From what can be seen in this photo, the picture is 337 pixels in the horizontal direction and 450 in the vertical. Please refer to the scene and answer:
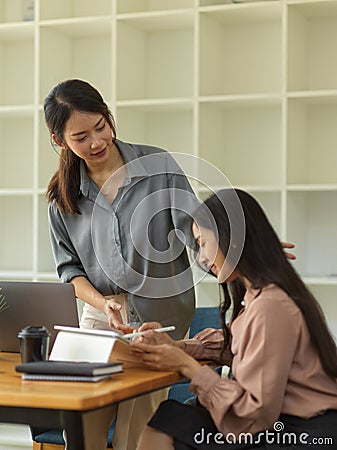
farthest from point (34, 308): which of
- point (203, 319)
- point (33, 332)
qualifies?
point (203, 319)

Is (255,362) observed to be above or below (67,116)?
below

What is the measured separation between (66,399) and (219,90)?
2607mm

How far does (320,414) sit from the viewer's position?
210 centimetres

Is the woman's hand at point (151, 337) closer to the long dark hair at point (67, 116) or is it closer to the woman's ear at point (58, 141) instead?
the long dark hair at point (67, 116)

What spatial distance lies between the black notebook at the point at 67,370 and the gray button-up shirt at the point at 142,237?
2.32 feet

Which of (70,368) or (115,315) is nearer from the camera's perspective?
(70,368)

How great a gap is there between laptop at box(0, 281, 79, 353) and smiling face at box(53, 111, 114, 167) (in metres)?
0.46

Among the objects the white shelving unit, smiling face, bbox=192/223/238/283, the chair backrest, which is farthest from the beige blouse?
the white shelving unit

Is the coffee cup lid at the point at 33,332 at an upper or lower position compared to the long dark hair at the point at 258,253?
lower

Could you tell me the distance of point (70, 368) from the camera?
6.67 feet

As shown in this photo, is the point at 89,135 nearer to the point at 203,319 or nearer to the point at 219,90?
the point at 203,319

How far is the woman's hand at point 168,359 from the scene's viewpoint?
2162mm

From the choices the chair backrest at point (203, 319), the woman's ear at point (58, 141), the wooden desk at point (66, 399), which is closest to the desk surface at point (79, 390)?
the wooden desk at point (66, 399)

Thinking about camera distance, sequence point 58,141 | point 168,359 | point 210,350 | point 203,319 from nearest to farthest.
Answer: point 168,359 < point 210,350 < point 58,141 < point 203,319
